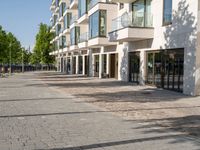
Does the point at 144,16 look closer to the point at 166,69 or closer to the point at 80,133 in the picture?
the point at 166,69

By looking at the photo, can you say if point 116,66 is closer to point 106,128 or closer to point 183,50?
point 183,50

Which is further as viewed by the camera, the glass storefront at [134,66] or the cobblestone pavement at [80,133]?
the glass storefront at [134,66]

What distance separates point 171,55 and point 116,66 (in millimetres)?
11637

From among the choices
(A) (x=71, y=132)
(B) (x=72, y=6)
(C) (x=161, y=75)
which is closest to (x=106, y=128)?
(A) (x=71, y=132)

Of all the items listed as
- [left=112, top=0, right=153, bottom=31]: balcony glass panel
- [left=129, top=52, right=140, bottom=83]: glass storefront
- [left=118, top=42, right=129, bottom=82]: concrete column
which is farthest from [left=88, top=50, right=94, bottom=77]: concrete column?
[left=112, top=0, right=153, bottom=31]: balcony glass panel

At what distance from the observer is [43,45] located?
234 ft

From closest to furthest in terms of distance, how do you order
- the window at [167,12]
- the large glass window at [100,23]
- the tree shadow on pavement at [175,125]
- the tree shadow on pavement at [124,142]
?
1. the tree shadow on pavement at [124,142]
2. the tree shadow on pavement at [175,125]
3. the window at [167,12]
4. the large glass window at [100,23]

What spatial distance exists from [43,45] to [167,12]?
2203 inches

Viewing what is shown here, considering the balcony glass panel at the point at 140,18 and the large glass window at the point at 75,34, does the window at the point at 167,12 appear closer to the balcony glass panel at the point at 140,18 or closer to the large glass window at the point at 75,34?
the balcony glass panel at the point at 140,18

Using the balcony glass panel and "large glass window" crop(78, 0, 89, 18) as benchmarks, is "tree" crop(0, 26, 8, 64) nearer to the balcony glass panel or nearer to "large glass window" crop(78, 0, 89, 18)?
"large glass window" crop(78, 0, 89, 18)

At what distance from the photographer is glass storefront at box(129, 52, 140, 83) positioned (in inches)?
909

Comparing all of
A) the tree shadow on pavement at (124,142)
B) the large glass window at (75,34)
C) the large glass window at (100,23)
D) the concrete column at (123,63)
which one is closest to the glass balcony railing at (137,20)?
the concrete column at (123,63)

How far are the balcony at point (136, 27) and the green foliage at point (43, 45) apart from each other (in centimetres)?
5150

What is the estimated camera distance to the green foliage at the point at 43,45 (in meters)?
71.3
